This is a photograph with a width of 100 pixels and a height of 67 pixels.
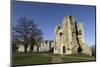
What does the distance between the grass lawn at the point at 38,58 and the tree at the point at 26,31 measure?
0.12 m

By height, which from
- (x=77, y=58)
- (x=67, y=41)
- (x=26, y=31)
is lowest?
(x=77, y=58)

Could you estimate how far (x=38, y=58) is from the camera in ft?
12.7

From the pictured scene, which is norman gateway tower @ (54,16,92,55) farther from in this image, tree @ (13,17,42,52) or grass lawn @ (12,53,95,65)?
tree @ (13,17,42,52)

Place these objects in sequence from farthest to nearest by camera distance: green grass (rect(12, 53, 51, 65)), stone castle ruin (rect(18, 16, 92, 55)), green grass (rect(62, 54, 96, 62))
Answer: green grass (rect(62, 54, 96, 62)) → stone castle ruin (rect(18, 16, 92, 55)) → green grass (rect(12, 53, 51, 65))

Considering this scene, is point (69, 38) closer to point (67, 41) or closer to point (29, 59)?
point (67, 41)

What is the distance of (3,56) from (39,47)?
571 mm

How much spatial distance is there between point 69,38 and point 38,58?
23.6 inches

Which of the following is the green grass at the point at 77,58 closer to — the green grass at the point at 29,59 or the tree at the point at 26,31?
the green grass at the point at 29,59

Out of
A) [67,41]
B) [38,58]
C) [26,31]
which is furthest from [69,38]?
[26,31]

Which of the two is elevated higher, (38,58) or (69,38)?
(69,38)

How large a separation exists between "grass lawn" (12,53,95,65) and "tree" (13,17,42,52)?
0.12 m

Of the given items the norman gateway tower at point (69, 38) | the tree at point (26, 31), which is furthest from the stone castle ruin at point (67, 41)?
the tree at point (26, 31)

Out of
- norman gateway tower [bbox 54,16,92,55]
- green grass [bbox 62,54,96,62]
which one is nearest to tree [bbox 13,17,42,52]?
norman gateway tower [bbox 54,16,92,55]

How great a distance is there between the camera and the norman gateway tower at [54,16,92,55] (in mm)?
3988
